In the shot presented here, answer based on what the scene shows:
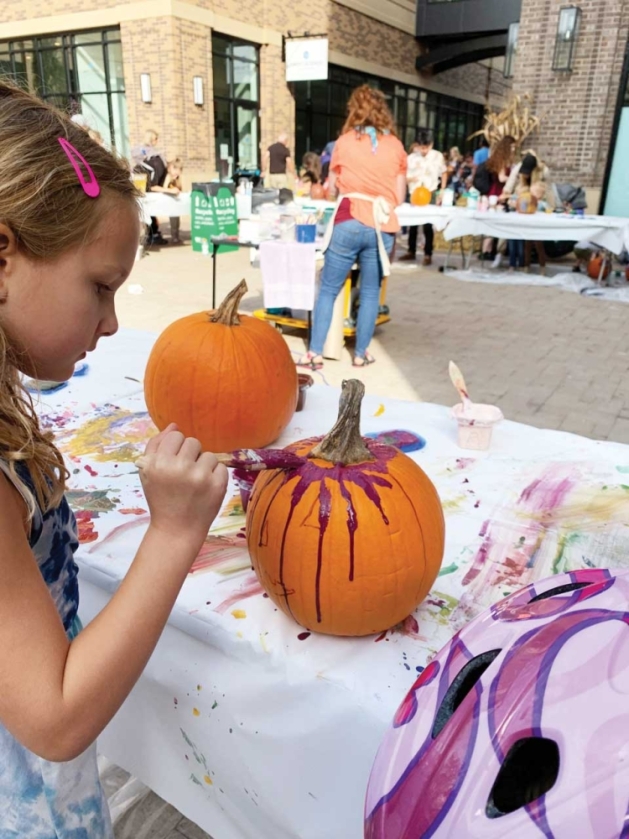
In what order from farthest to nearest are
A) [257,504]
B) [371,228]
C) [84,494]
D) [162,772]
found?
[371,228]
[84,494]
[162,772]
[257,504]

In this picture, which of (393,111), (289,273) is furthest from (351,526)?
(393,111)

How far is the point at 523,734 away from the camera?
654 mm

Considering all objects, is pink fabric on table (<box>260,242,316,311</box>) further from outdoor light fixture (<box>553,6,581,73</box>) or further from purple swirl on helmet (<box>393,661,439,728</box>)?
outdoor light fixture (<box>553,6,581,73</box>)

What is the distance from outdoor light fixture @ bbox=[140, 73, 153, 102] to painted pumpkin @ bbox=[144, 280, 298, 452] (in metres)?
16.1

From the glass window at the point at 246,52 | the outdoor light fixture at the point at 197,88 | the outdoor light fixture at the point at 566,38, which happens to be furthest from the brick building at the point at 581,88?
the glass window at the point at 246,52

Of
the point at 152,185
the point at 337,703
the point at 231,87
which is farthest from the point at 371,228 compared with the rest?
the point at 231,87

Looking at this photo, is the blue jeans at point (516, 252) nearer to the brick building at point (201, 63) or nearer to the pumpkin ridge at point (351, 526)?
the brick building at point (201, 63)

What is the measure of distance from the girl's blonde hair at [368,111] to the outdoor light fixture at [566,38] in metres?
8.34

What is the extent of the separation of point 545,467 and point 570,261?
1083 centimetres

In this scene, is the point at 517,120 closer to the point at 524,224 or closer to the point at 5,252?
the point at 524,224

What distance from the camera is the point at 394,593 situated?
115 centimetres

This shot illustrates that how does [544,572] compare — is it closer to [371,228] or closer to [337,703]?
[337,703]

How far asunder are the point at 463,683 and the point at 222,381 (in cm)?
119

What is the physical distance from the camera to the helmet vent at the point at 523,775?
0.65 m
